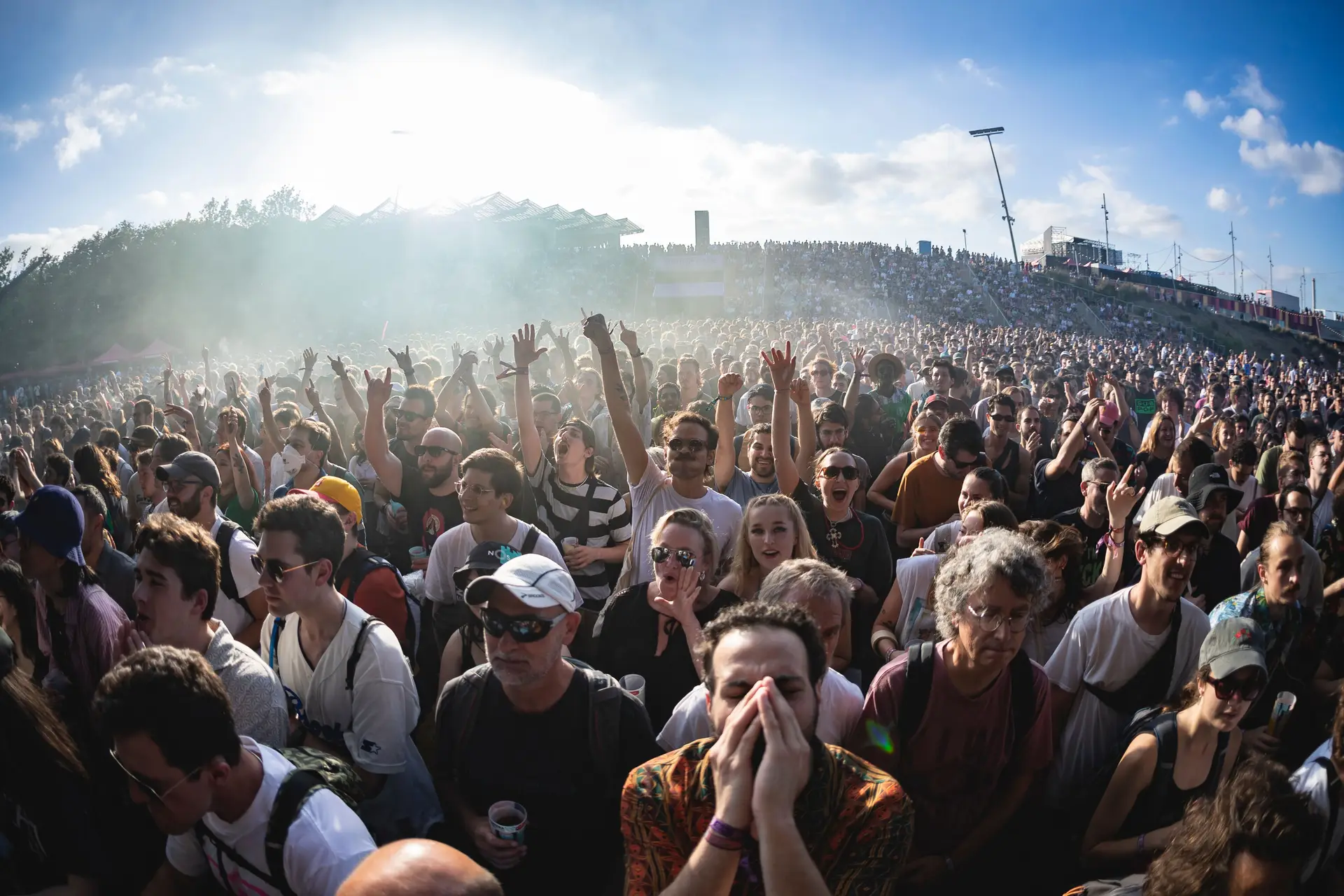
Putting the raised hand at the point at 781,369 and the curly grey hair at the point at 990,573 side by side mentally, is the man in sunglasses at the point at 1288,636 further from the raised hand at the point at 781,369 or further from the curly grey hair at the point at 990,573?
the raised hand at the point at 781,369

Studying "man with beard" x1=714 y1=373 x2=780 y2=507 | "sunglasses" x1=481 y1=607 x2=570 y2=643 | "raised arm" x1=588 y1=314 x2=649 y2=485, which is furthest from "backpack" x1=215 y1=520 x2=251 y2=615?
"man with beard" x1=714 y1=373 x2=780 y2=507

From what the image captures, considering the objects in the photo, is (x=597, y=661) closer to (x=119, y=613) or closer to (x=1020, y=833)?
(x=1020, y=833)

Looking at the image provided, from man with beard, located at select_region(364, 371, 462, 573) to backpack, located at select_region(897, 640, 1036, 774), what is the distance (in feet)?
Result: 9.87

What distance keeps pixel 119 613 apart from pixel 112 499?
11.0 ft

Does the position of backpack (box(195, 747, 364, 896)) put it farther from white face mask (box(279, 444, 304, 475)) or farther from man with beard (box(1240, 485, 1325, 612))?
man with beard (box(1240, 485, 1325, 612))

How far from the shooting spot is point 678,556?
10.1ft

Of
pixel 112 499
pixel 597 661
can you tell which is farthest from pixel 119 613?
pixel 112 499

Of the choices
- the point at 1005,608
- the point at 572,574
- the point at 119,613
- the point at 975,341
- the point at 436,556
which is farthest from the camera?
the point at 975,341

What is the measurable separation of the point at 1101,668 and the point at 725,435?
2.58 metres

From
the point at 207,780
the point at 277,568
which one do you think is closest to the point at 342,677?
the point at 277,568

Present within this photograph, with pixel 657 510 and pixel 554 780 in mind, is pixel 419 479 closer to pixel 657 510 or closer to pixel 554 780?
pixel 657 510

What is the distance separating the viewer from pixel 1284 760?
10.9 feet

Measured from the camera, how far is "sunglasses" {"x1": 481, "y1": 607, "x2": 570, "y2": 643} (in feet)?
8.01

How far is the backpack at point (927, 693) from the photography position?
255 cm
